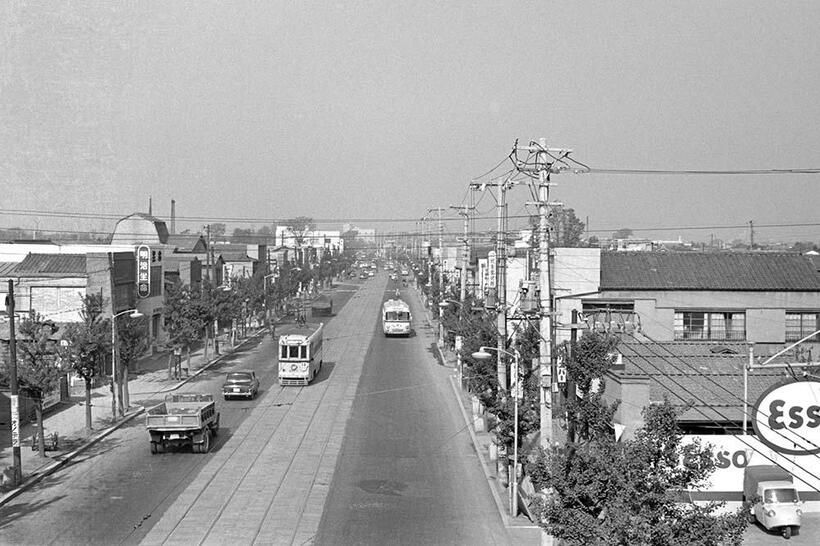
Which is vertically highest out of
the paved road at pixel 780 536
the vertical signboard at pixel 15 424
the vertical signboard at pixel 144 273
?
the vertical signboard at pixel 144 273

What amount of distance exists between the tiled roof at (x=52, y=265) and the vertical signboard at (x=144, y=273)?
4.66m

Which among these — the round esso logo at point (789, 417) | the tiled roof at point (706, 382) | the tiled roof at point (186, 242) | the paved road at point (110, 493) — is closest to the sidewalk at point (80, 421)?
the paved road at point (110, 493)

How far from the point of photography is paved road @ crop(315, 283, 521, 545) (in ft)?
80.5

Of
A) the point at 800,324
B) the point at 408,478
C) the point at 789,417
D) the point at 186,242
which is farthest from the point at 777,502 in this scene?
the point at 186,242

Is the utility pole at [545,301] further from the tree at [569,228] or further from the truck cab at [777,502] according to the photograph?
the tree at [569,228]

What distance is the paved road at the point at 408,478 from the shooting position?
2455 centimetres

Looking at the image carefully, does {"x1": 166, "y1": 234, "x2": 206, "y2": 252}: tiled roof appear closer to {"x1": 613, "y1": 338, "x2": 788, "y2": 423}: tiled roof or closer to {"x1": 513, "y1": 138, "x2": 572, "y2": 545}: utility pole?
{"x1": 613, "y1": 338, "x2": 788, "y2": 423}: tiled roof

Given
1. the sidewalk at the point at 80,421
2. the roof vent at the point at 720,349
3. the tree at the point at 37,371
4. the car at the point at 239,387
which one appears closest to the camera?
the sidewalk at the point at 80,421

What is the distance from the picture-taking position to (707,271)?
52.8 m

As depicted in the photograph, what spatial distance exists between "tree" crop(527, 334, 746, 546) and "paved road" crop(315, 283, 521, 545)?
315 inches

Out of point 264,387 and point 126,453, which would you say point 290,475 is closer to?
point 126,453

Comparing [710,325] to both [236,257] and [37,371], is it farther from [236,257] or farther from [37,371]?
[236,257]

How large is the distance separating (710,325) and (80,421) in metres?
34.9

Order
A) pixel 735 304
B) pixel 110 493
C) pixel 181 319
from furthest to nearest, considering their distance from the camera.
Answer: pixel 181 319, pixel 735 304, pixel 110 493
